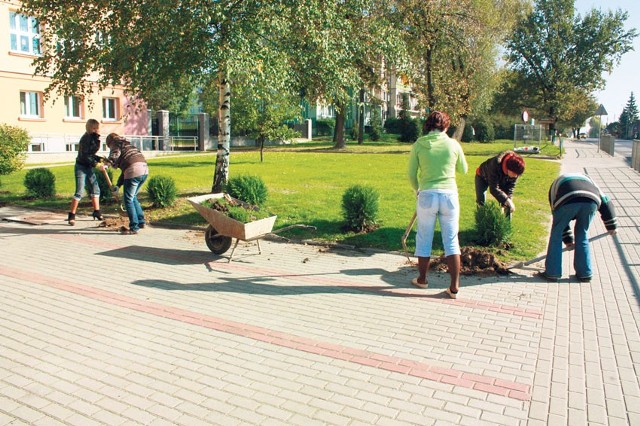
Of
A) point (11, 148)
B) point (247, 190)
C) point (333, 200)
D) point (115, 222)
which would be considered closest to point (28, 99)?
point (11, 148)

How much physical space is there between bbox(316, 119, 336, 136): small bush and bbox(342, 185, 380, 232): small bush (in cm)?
4582

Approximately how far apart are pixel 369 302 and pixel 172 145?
109ft

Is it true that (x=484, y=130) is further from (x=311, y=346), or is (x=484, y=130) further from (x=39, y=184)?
(x=311, y=346)

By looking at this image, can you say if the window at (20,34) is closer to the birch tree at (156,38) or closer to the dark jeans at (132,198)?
the birch tree at (156,38)

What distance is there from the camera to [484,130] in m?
49.8

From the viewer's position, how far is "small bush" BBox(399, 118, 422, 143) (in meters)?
47.6

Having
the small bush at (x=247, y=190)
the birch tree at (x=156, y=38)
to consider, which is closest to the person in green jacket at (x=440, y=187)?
the birch tree at (x=156, y=38)

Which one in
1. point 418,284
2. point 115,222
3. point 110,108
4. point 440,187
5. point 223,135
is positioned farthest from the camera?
point 110,108

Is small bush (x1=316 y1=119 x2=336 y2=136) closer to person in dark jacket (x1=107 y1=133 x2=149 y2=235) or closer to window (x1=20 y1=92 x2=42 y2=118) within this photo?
window (x1=20 y1=92 x2=42 y2=118)

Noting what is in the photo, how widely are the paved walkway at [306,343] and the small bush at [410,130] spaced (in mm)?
39912

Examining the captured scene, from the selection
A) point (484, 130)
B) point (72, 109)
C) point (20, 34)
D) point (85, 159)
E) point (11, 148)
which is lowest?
point (85, 159)

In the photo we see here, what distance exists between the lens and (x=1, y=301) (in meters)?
6.34

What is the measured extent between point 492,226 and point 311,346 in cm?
444

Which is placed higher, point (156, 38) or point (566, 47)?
point (566, 47)
